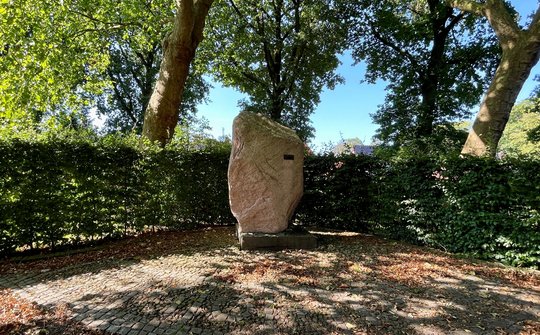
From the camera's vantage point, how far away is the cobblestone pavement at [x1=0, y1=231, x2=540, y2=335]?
3451 millimetres

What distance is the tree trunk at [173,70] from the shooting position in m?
9.23

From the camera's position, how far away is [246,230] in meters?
6.67

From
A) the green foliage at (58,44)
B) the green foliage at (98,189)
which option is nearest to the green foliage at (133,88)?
the green foliage at (58,44)

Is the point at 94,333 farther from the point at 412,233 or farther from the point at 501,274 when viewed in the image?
the point at 412,233

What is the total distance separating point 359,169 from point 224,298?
19.5ft

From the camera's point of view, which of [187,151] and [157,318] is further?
[187,151]

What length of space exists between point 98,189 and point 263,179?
3.72m

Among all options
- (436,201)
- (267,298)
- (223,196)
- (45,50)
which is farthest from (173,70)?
(436,201)

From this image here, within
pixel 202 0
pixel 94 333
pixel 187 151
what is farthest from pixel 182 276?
pixel 202 0

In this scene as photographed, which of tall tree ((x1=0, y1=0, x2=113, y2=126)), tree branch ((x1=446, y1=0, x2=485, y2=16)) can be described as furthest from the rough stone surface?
tree branch ((x1=446, y1=0, x2=485, y2=16))

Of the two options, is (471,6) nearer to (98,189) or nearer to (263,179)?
(263,179)

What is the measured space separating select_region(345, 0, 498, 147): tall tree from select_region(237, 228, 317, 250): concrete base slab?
1030cm

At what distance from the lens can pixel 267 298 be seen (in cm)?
406

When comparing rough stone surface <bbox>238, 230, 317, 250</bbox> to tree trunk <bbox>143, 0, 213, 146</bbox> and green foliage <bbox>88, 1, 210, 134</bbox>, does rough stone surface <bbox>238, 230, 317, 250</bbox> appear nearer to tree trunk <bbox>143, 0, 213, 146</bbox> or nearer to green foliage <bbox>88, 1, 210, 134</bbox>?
tree trunk <bbox>143, 0, 213, 146</bbox>
